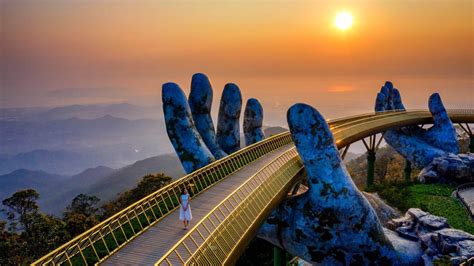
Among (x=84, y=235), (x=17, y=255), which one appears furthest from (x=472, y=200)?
(x=17, y=255)

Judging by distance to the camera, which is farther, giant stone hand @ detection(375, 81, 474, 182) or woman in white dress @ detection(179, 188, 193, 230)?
giant stone hand @ detection(375, 81, 474, 182)

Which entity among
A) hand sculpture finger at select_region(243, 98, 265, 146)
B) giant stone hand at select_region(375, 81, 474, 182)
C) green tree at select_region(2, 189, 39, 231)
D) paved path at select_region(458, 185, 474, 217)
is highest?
hand sculpture finger at select_region(243, 98, 265, 146)

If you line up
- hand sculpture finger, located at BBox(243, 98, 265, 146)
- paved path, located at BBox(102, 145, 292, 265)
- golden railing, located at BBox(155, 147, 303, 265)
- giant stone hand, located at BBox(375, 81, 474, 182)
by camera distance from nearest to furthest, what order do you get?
golden railing, located at BBox(155, 147, 303, 265)
paved path, located at BBox(102, 145, 292, 265)
hand sculpture finger, located at BBox(243, 98, 265, 146)
giant stone hand, located at BBox(375, 81, 474, 182)

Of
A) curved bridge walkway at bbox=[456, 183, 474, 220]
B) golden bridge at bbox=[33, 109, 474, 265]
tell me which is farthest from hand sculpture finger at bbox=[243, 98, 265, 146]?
curved bridge walkway at bbox=[456, 183, 474, 220]

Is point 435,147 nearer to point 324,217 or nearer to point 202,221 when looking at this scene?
point 324,217

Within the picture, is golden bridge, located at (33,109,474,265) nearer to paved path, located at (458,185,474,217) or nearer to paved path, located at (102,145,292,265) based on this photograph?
paved path, located at (102,145,292,265)

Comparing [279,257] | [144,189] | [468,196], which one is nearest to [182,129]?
[279,257]

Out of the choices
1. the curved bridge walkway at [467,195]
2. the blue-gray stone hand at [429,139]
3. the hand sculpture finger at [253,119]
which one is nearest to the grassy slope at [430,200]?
the curved bridge walkway at [467,195]
